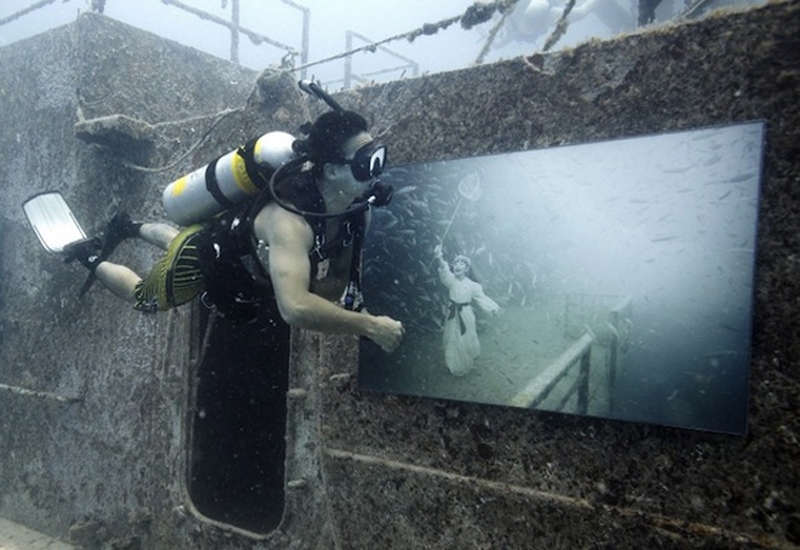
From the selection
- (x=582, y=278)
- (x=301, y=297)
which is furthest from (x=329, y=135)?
(x=582, y=278)

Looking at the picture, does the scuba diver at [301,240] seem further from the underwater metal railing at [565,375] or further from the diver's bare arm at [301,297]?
the underwater metal railing at [565,375]

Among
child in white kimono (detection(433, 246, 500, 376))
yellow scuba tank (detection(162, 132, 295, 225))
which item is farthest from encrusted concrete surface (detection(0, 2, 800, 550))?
yellow scuba tank (detection(162, 132, 295, 225))

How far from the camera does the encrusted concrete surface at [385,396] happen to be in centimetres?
223

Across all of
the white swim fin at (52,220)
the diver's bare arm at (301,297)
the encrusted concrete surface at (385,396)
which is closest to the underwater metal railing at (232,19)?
the encrusted concrete surface at (385,396)

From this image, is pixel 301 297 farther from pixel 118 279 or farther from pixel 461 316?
pixel 118 279

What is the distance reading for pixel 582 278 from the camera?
253cm

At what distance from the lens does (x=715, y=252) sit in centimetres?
223

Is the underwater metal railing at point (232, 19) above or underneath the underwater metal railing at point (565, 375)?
above

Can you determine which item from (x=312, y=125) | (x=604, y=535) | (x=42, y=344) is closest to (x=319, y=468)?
(x=604, y=535)

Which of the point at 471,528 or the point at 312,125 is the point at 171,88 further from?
the point at 471,528

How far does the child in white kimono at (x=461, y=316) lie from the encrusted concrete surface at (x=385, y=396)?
260mm

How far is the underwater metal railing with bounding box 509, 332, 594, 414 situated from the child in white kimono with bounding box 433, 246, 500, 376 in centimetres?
Answer: 35

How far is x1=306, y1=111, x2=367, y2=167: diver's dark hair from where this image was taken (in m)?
2.85

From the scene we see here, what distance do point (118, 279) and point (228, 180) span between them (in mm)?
1545
